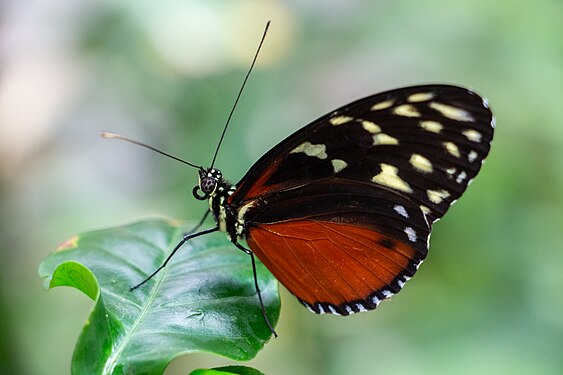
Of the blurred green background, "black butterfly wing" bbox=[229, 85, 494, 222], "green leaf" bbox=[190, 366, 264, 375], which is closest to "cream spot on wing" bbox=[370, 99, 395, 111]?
"black butterfly wing" bbox=[229, 85, 494, 222]

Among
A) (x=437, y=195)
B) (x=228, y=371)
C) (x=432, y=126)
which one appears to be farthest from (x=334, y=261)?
(x=228, y=371)

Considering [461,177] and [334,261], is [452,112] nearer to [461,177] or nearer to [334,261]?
[461,177]

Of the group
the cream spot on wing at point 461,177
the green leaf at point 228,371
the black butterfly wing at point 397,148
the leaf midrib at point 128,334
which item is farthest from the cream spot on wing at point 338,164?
the green leaf at point 228,371

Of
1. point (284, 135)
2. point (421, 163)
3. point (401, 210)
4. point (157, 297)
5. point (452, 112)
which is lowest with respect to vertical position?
point (157, 297)

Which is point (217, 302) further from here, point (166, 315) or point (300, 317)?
point (300, 317)

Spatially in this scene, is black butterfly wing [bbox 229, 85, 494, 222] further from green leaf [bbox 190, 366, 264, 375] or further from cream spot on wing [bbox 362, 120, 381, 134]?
green leaf [bbox 190, 366, 264, 375]

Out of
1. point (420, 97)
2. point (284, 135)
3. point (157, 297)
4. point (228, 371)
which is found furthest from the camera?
point (284, 135)

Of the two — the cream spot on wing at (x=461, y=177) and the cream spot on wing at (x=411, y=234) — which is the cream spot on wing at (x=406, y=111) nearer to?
the cream spot on wing at (x=461, y=177)
